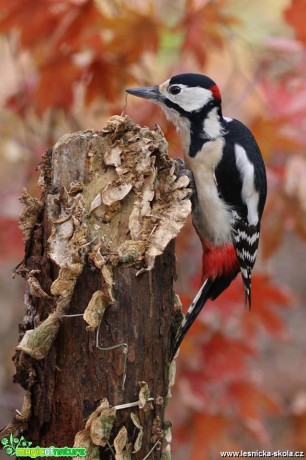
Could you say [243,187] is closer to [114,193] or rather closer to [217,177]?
[217,177]

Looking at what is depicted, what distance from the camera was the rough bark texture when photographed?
6.54 feet

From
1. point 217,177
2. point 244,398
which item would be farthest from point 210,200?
point 244,398

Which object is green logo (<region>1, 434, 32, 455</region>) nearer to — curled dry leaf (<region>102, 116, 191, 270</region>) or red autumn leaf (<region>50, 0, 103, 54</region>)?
curled dry leaf (<region>102, 116, 191, 270</region>)

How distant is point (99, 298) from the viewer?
1973mm

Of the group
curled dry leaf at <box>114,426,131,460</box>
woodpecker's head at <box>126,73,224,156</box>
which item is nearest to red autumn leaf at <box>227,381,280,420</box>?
woodpecker's head at <box>126,73,224,156</box>

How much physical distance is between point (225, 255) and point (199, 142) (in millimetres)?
451

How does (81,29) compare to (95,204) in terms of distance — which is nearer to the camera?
(95,204)

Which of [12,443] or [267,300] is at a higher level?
[267,300]

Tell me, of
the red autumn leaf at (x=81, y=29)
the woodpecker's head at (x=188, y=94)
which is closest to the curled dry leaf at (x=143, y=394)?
the woodpecker's head at (x=188, y=94)

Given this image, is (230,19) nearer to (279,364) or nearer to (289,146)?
(289,146)

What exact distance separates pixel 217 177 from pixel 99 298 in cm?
108

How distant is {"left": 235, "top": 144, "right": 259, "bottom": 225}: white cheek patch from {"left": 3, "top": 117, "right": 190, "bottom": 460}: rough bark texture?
2.61 ft

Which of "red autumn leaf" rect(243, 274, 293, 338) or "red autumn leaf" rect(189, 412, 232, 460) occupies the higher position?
"red autumn leaf" rect(243, 274, 293, 338)

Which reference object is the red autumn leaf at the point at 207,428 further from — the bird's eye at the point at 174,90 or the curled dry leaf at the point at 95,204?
the curled dry leaf at the point at 95,204
